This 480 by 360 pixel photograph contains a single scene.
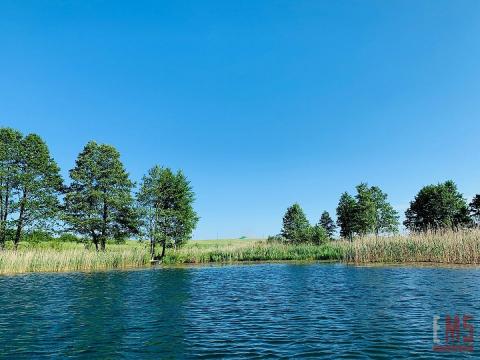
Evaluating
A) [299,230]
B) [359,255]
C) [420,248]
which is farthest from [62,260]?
[299,230]

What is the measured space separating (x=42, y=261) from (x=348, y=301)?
3287 cm

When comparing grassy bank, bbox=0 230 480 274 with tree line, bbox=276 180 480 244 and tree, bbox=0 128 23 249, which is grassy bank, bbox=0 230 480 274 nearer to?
tree, bbox=0 128 23 249

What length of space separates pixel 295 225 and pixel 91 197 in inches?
1456

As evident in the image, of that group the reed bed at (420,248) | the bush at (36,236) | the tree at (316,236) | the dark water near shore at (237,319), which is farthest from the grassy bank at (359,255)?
the tree at (316,236)

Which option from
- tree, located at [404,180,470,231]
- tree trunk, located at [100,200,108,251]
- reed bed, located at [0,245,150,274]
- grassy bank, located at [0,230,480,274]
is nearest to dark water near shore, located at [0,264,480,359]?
grassy bank, located at [0,230,480,274]

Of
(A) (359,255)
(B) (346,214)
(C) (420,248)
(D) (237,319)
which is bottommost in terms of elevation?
(D) (237,319)

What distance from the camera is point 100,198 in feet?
166

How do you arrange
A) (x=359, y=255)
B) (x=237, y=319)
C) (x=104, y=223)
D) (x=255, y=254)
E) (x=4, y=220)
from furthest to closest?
(x=255, y=254), (x=104, y=223), (x=4, y=220), (x=359, y=255), (x=237, y=319)

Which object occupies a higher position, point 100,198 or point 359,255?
point 100,198

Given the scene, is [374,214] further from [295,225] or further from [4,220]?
[4,220]

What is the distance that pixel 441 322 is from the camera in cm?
1342

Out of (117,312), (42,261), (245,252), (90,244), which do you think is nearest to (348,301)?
(117,312)

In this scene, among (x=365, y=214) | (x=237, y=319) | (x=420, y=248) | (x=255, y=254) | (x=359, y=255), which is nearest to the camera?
(x=237, y=319)

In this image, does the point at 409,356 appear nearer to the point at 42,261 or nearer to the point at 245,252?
the point at 42,261
